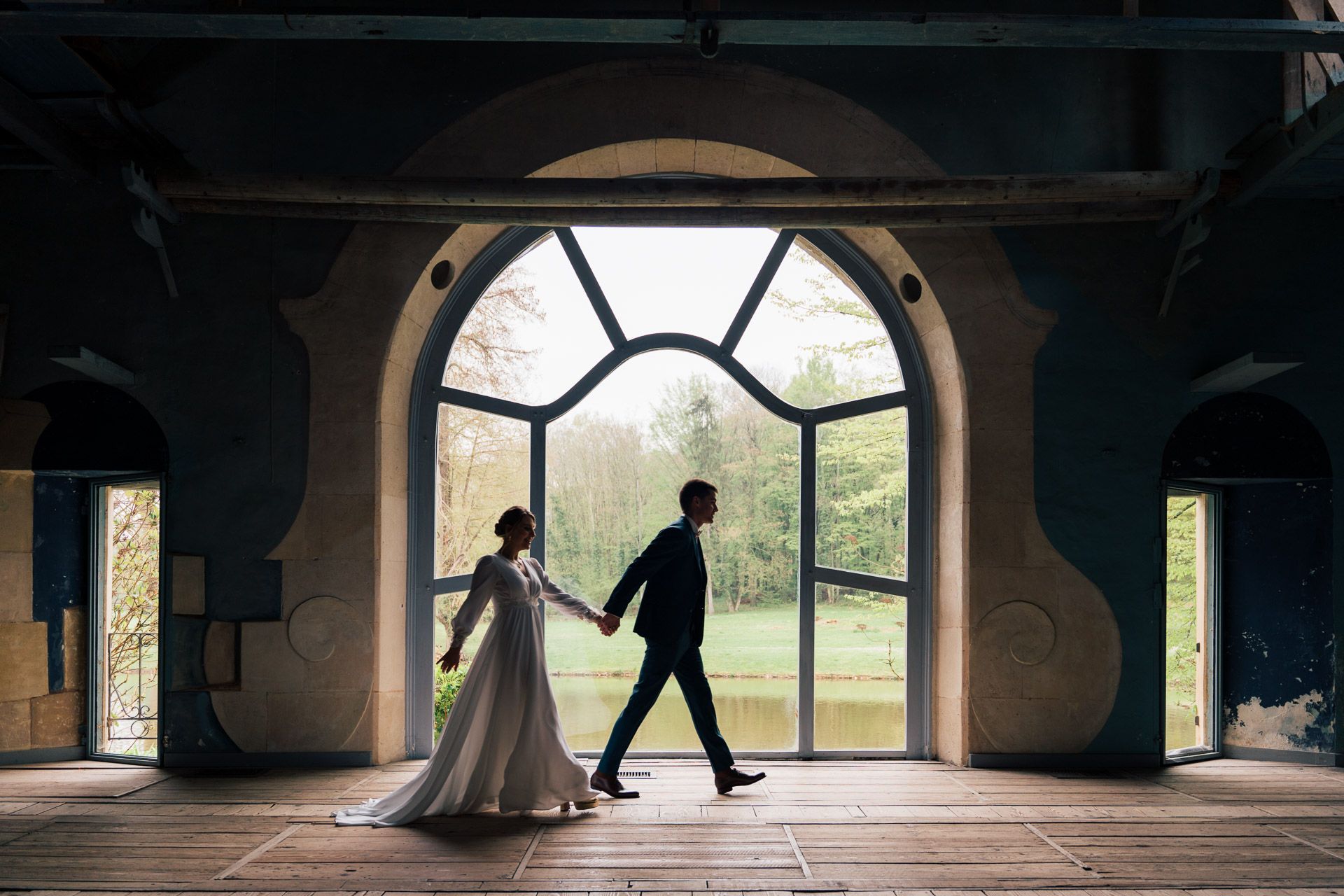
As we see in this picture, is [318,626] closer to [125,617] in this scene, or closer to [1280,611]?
[125,617]

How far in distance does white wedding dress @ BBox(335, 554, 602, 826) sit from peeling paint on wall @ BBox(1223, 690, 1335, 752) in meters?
4.21

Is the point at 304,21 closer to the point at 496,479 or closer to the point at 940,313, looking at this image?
the point at 496,479

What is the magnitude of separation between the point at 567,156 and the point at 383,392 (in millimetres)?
1808

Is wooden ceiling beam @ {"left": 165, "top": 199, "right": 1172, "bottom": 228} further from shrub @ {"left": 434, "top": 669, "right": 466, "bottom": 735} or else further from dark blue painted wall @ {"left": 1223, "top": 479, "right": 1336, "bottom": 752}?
shrub @ {"left": 434, "top": 669, "right": 466, "bottom": 735}

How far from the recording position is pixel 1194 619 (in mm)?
6277

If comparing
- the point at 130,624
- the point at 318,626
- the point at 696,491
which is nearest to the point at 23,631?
the point at 130,624

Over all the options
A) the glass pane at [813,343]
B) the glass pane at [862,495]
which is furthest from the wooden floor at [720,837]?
the glass pane at [813,343]

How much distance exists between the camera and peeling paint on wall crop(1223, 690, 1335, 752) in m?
5.91

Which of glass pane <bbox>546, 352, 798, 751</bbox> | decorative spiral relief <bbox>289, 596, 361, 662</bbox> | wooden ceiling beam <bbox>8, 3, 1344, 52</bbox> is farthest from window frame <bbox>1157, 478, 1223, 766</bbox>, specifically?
decorative spiral relief <bbox>289, 596, 361, 662</bbox>

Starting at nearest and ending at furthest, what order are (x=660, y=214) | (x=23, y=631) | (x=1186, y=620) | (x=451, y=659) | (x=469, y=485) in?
(x=451, y=659)
(x=660, y=214)
(x=23, y=631)
(x=1186, y=620)
(x=469, y=485)

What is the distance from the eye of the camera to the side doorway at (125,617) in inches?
235

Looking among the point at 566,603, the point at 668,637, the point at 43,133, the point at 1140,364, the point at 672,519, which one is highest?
the point at 43,133

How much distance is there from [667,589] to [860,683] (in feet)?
Result: 6.27

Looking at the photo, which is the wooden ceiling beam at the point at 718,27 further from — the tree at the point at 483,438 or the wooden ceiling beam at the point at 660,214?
the tree at the point at 483,438
